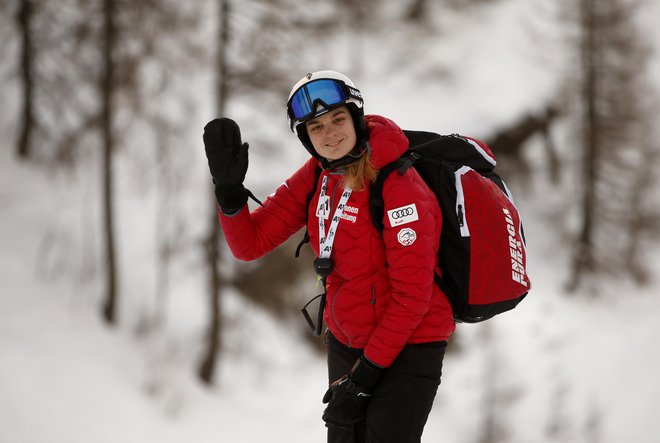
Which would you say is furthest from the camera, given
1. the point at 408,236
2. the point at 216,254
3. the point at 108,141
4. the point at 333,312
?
the point at 216,254

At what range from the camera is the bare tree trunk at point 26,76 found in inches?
555

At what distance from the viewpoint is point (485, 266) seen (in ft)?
8.98

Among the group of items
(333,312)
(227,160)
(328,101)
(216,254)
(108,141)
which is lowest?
(333,312)

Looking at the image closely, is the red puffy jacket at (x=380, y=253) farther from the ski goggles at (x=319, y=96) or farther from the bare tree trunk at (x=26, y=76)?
the bare tree trunk at (x=26, y=76)

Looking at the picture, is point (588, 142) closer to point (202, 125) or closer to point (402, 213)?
point (202, 125)

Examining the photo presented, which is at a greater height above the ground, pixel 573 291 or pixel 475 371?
pixel 573 291

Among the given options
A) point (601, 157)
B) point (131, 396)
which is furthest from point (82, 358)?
point (601, 157)

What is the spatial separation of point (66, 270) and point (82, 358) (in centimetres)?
293

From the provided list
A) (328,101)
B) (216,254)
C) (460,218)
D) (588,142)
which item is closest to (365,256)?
(460,218)

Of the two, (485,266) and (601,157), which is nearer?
(485,266)

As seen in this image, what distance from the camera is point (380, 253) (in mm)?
2762

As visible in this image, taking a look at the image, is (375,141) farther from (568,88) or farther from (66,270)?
(568,88)

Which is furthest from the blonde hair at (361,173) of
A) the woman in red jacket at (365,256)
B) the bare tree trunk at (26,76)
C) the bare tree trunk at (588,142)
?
the bare tree trunk at (588,142)

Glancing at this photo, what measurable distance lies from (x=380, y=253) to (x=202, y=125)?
16.7m
